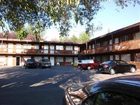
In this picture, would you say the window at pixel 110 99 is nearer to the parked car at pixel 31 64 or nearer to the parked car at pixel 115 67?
the parked car at pixel 115 67

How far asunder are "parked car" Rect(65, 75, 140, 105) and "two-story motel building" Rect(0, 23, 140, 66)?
4455 cm

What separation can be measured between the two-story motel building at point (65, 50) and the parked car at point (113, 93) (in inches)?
1754

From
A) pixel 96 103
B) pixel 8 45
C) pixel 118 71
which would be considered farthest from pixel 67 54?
pixel 96 103

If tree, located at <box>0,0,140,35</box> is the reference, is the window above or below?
below

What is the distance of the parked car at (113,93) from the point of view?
3354 mm

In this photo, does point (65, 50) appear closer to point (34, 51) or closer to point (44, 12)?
point (34, 51)

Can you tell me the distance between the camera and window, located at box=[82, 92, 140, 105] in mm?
3321

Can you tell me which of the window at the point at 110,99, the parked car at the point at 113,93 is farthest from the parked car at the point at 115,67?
the window at the point at 110,99

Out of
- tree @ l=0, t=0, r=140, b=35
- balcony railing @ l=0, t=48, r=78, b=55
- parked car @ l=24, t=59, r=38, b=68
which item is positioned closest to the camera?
tree @ l=0, t=0, r=140, b=35

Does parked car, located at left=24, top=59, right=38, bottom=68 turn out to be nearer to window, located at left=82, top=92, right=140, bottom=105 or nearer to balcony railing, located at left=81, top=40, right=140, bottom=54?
balcony railing, located at left=81, top=40, right=140, bottom=54

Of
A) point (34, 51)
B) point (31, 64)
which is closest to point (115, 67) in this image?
point (31, 64)

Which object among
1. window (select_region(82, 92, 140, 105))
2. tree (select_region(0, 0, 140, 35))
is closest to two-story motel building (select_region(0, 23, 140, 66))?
tree (select_region(0, 0, 140, 35))

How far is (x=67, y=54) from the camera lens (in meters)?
71.1

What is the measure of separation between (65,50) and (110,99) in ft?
223
